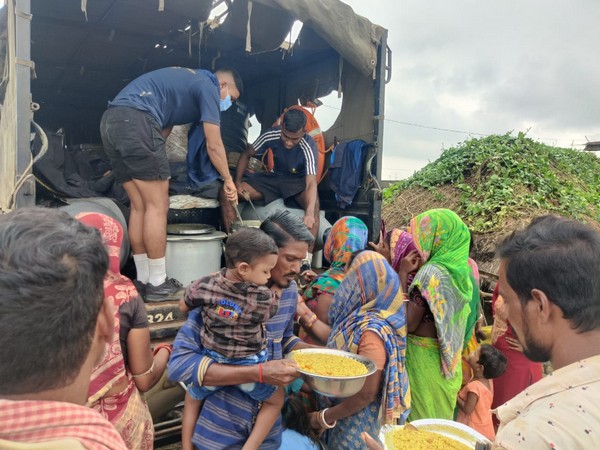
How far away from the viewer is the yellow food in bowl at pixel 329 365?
174 cm

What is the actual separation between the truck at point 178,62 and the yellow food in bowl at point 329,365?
1073mm

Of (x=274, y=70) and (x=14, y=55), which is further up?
(x=274, y=70)

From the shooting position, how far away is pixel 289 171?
4406 millimetres

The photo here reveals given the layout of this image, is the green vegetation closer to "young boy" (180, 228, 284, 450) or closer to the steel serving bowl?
the steel serving bowl

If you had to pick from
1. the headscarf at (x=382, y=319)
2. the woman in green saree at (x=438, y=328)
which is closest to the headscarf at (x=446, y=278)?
the woman in green saree at (x=438, y=328)

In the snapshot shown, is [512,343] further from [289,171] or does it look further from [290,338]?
[289,171]

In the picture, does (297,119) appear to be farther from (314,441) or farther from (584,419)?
(584,419)

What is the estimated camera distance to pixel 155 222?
113 inches

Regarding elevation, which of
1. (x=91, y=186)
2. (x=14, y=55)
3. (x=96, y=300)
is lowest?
(x=96, y=300)

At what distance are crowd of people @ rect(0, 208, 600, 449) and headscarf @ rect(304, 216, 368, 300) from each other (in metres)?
0.01

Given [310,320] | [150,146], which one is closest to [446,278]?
[310,320]

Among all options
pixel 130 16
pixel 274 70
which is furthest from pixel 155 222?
pixel 274 70

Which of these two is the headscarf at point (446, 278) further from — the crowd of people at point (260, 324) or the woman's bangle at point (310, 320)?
the woman's bangle at point (310, 320)

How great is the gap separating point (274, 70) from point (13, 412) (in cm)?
554
